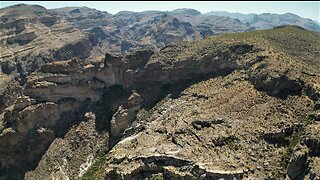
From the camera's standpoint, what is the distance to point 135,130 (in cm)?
9500

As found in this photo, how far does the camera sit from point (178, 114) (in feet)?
302

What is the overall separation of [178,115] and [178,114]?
2.52 ft

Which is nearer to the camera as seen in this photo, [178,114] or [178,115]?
[178,115]

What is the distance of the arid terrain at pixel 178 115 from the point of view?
243 ft

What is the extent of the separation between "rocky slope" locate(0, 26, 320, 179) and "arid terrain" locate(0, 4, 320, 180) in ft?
0.77

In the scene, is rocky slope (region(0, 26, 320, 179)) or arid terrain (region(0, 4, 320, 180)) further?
rocky slope (region(0, 26, 320, 179))

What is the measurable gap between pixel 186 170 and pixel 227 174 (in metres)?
7.06

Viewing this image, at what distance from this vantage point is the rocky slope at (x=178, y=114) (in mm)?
74312

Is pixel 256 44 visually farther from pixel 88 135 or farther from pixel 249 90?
pixel 88 135

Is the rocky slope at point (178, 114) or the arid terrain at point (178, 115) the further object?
the rocky slope at point (178, 114)

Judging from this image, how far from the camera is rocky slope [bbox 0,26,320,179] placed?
74.3 meters

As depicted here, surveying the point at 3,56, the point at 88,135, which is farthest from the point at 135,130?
the point at 3,56

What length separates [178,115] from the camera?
9144 centimetres

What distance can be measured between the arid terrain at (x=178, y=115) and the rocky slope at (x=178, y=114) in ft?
0.77
